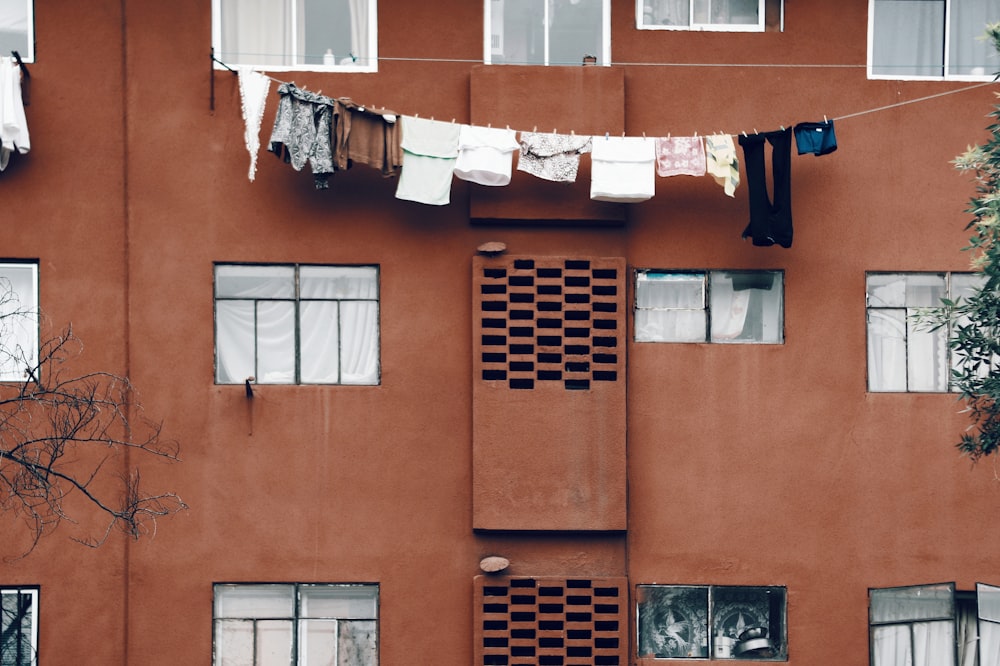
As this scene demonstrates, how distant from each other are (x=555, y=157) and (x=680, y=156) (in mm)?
1105

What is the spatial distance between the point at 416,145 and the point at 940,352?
17.1ft

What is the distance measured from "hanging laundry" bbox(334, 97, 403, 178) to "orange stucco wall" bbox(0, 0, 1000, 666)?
1.39ft

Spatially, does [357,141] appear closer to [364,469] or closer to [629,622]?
[364,469]

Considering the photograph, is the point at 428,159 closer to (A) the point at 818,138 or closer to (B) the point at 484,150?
(B) the point at 484,150

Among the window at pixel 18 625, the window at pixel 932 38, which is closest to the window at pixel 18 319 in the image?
the window at pixel 18 625

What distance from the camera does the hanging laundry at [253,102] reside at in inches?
438

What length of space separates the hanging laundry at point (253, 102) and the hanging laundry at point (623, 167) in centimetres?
296

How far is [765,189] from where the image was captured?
37.0ft

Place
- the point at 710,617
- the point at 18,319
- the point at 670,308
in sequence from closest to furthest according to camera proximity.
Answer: the point at 18,319
the point at 710,617
the point at 670,308

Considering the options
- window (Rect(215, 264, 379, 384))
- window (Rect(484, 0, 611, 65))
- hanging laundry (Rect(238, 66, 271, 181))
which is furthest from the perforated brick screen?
window (Rect(484, 0, 611, 65))

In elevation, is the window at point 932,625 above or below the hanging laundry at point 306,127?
below

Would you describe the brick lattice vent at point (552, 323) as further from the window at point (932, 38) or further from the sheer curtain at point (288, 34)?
the window at point (932, 38)

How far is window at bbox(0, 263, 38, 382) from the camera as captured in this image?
1128cm

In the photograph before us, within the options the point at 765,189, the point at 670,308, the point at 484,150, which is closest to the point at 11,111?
the point at 484,150
